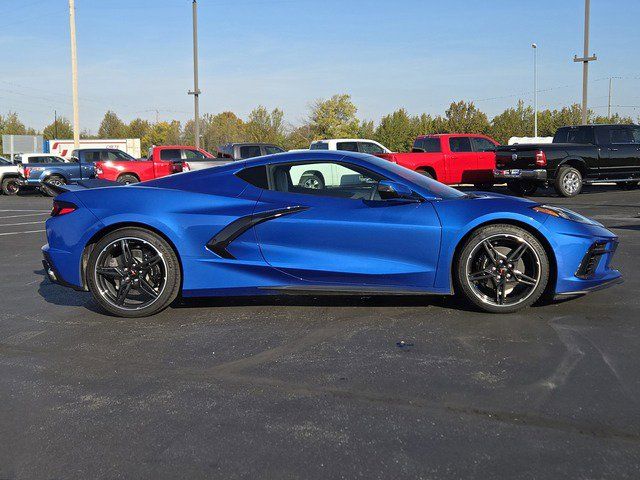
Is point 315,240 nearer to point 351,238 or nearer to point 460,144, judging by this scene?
point 351,238

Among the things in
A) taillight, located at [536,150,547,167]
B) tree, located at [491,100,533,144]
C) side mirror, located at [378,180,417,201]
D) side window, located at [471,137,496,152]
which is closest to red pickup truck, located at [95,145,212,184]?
side window, located at [471,137,496,152]

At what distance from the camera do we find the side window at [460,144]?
2066 cm

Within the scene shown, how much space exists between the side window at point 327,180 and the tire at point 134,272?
1.09 metres

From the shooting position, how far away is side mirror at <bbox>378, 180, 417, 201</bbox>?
5293 mm

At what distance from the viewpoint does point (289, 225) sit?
17.4 ft

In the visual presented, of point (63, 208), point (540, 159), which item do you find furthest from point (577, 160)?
point (63, 208)

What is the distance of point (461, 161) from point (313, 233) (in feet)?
52.8

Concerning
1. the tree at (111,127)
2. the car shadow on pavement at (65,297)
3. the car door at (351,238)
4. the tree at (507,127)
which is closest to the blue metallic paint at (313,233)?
the car door at (351,238)

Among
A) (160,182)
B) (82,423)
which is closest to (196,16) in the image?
(160,182)

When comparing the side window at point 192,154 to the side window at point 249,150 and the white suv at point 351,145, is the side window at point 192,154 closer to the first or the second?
the side window at point 249,150

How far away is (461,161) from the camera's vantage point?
20.5 metres

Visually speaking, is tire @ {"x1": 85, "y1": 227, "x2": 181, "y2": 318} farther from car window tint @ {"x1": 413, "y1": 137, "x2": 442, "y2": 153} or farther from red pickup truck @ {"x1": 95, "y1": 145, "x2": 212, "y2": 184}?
red pickup truck @ {"x1": 95, "y1": 145, "x2": 212, "y2": 184}

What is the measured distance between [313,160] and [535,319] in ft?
7.24

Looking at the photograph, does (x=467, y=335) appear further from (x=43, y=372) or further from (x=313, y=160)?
(x=43, y=372)
